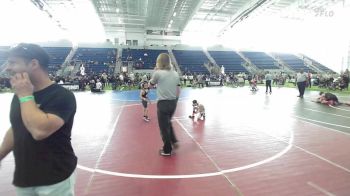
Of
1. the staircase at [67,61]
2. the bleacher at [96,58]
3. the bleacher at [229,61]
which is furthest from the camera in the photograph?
the bleacher at [229,61]

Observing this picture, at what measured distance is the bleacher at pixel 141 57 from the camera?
41062mm

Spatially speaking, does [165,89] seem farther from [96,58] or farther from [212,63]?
[212,63]

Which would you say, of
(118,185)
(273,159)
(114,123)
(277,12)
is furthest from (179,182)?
(277,12)

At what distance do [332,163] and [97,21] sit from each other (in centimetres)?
4315

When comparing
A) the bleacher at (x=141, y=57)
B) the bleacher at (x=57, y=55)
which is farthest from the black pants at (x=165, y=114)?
the bleacher at (x=141, y=57)

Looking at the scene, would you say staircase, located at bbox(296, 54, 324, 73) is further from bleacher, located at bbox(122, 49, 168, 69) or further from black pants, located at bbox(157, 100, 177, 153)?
black pants, located at bbox(157, 100, 177, 153)

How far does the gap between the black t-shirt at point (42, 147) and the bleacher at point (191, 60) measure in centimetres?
3817

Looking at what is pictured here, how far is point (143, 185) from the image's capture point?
4.46 metres

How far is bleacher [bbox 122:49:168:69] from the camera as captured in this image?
41.1 m

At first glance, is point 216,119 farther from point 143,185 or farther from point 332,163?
point 143,185

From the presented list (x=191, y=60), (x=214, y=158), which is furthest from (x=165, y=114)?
(x=191, y=60)

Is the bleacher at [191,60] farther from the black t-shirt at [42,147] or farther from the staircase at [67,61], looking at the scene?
the black t-shirt at [42,147]

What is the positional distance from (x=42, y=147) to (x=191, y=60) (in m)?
43.6

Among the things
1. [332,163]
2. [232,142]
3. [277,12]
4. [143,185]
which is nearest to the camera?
[143,185]
